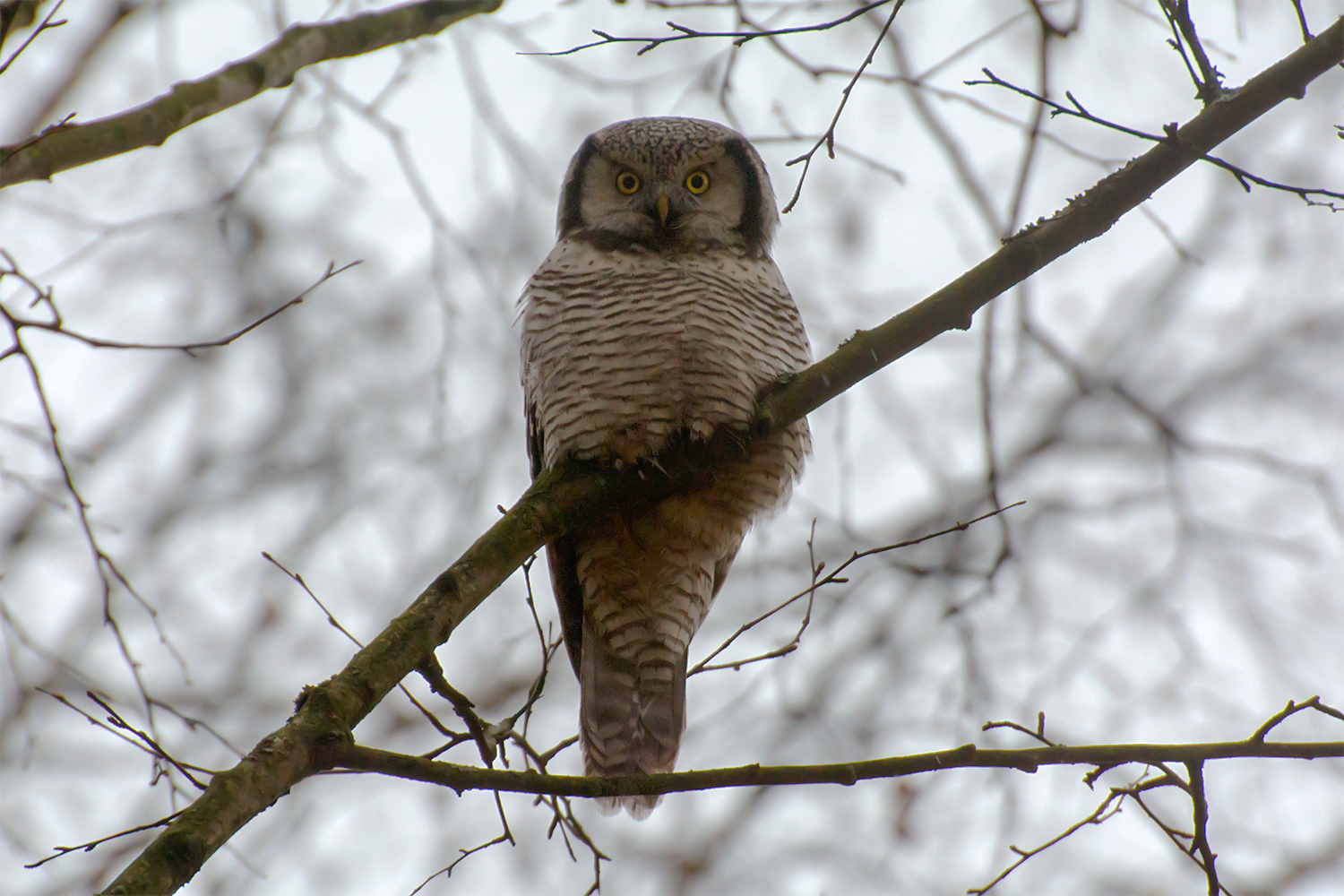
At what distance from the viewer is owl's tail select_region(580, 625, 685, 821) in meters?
3.48

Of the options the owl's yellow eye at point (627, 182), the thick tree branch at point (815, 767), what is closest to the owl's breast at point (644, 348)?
the owl's yellow eye at point (627, 182)

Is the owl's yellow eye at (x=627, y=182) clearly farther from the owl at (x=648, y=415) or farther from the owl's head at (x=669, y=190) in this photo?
the owl at (x=648, y=415)

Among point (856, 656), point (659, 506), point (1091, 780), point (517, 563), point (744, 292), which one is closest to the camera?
point (1091, 780)

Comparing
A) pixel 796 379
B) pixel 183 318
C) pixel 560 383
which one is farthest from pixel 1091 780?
pixel 183 318

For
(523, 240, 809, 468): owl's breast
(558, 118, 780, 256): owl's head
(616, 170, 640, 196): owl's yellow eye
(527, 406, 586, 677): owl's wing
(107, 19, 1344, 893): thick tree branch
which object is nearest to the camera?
(107, 19, 1344, 893): thick tree branch

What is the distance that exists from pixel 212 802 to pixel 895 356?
187 cm

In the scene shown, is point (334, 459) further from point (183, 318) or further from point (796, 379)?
point (796, 379)

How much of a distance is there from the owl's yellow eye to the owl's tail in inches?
66.5

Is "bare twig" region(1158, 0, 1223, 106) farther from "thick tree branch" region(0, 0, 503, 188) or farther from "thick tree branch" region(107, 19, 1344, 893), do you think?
"thick tree branch" region(0, 0, 503, 188)

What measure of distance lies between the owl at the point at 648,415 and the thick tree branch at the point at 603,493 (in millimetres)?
132

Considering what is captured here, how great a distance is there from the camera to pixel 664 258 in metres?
3.74

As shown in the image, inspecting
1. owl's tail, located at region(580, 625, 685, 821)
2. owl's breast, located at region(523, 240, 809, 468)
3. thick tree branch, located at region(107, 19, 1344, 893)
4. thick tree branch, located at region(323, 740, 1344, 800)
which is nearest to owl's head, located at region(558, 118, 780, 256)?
owl's breast, located at region(523, 240, 809, 468)

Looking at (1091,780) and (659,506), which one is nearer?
(1091,780)

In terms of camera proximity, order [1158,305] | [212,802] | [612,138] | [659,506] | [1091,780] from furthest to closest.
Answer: [1158,305] → [612,138] → [659,506] → [1091,780] → [212,802]
